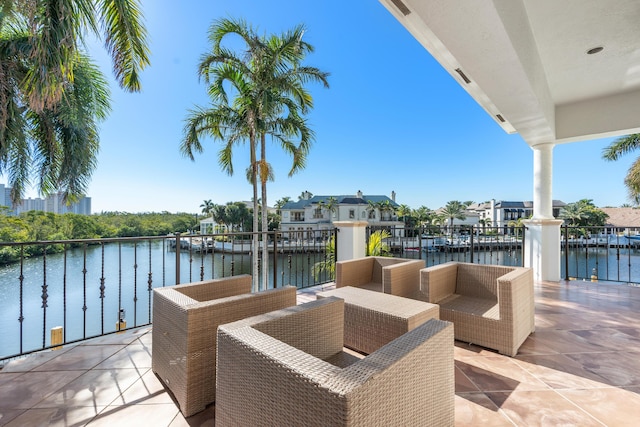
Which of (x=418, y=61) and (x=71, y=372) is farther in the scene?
(x=418, y=61)

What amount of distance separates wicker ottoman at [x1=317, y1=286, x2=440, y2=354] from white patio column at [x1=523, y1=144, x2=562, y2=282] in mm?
3811

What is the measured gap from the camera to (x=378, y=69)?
11062 millimetres

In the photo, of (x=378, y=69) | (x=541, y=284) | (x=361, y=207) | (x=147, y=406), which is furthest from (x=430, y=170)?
(x=147, y=406)

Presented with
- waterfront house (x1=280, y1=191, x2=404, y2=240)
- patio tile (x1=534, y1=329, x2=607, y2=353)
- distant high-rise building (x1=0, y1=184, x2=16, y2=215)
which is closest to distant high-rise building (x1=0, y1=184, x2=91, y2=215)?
distant high-rise building (x1=0, y1=184, x2=16, y2=215)

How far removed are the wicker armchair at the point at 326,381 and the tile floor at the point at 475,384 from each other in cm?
56

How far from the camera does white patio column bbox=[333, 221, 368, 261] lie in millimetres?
4211

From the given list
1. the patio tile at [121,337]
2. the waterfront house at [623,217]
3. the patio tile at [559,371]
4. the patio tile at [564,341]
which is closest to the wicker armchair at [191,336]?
the patio tile at [121,337]

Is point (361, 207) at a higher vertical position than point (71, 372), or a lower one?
higher

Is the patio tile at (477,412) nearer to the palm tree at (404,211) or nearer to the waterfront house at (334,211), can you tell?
the waterfront house at (334,211)

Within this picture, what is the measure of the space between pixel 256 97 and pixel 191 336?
6334mm

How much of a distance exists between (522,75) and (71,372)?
4.19 meters

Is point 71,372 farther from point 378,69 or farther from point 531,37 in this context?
point 378,69

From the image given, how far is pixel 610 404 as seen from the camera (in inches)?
60.4

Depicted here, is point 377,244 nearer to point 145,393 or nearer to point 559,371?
point 559,371
